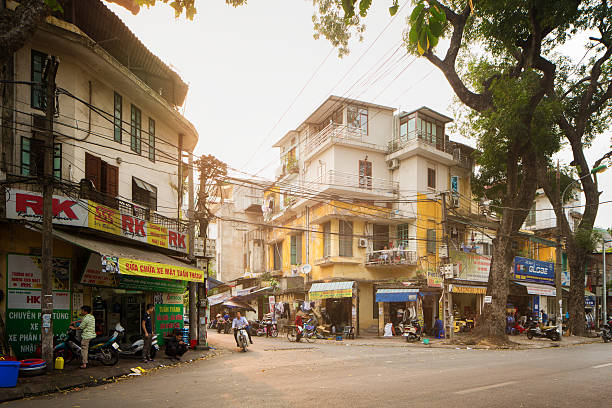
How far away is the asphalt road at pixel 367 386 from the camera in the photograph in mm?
7395

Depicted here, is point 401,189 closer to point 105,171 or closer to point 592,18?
point 592,18

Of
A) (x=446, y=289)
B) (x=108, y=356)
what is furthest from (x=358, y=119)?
(x=108, y=356)

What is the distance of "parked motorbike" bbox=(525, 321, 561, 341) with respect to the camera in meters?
23.7

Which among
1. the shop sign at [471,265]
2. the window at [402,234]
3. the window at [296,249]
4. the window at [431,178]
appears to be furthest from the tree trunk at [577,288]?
the window at [296,249]

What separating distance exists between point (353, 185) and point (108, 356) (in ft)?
67.0

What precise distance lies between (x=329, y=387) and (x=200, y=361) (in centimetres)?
767

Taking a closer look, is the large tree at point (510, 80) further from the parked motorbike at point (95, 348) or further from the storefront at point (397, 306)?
the parked motorbike at point (95, 348)

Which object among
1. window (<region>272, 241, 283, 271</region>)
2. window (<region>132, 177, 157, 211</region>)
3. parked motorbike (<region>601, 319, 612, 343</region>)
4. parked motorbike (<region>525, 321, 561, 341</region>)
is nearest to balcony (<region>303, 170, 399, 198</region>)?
window (<region>272, 241, 283, 271</region>)

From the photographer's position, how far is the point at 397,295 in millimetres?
27016

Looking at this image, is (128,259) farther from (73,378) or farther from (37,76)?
(37,76)

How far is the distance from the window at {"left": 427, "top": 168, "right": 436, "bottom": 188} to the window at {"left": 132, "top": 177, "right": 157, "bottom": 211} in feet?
60.0

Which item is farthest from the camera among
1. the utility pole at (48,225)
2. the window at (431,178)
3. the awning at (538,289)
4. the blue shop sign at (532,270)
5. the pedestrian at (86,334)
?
the awning at (538,289)

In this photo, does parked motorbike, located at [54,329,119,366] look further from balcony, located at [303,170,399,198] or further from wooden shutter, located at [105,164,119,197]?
balcony, located at [303,170,399,198]

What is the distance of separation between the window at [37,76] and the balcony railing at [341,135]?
60.4 feet
